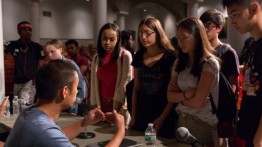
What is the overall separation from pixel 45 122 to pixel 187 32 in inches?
47.4

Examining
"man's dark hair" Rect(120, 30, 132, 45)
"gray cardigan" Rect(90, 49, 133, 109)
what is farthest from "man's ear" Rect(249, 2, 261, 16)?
"man's dark hair" Rect(120, 30, 132, 45)

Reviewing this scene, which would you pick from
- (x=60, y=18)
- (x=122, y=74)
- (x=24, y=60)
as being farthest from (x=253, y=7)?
(x=60, y=18)

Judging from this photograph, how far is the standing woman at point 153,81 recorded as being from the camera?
246cm

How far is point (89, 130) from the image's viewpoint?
8.09 feet

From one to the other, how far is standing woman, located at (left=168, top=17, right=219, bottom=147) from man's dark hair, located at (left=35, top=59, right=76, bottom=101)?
972 millimetres

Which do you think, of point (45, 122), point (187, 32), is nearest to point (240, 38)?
point (187, 32)

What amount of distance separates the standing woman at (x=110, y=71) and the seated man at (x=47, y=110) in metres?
1.36

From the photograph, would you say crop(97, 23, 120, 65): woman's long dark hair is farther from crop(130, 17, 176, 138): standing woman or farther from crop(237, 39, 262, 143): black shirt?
crop(237, 39, 262, 143): black shirt

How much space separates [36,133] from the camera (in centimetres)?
130

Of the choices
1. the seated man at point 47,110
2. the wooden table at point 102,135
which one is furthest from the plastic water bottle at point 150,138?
the seated man at point 47,110

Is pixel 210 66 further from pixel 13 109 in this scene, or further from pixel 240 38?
pixel 240 38

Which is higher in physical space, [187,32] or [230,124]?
[187,32]

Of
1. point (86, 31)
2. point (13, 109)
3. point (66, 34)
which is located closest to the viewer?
point (13, 109)

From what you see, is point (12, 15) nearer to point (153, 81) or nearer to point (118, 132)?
point (153, 81)
